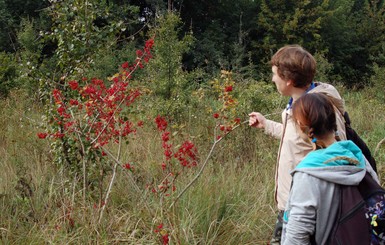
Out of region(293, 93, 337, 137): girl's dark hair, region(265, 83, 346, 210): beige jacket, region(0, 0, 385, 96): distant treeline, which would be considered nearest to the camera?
region(293, 93, 337, 137): girl's dark hair

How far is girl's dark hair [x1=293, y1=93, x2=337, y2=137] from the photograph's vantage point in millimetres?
1686

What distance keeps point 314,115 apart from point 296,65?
509 millimetres

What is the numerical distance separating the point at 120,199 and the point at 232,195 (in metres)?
1.01

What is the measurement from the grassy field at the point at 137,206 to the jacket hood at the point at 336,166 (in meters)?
1.30

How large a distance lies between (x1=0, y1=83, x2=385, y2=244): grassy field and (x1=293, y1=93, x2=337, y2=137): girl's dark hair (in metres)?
1.30

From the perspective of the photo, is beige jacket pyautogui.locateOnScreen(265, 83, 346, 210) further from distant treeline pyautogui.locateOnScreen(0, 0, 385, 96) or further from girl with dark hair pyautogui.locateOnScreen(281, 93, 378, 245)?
distant treeline pyautogui.locateOnScreen(0, 0, 385, 96)

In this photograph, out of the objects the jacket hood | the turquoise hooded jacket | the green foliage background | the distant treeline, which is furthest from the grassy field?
the distant treeline

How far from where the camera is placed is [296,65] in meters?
2.11

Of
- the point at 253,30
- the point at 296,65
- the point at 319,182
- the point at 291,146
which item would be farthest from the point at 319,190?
the point at 253,30

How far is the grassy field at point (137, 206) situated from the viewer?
2.88 m

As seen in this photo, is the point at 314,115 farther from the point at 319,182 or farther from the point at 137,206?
the point at 137,206

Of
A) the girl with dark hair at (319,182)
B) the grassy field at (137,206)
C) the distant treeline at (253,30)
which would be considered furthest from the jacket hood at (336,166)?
the distant treeline at (253,30)

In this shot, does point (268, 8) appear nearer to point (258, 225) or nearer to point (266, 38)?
point (266, 38)

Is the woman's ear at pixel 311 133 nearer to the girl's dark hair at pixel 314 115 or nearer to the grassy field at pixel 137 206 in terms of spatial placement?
the girl's dark hair at pixel 314 115
